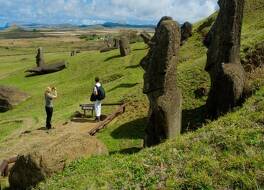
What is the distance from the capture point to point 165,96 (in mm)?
20469

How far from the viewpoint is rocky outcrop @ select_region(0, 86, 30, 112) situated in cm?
4541

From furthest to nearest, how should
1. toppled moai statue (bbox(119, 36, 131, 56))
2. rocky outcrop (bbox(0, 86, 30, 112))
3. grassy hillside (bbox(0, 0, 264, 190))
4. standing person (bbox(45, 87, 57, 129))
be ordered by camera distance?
toppled moai statue (bbox(119, 36, 131, 56))
rocky outcrop (bbox(0, 86, 30, 112))
standing person (bbox(45, 87, 57, 129))
grassy hillside (bbox(0, 0, 264, 190))

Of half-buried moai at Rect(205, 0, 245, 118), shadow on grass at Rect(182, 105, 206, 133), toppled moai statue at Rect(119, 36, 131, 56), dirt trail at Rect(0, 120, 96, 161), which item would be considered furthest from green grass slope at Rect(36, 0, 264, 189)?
toppled moai statue at Rect(119, 36, 131, 56)

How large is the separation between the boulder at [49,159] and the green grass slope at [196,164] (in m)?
0.59

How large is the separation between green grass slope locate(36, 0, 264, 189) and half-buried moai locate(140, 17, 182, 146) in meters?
3.71

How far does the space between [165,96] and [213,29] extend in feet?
14.1

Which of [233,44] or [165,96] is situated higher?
[233,44]

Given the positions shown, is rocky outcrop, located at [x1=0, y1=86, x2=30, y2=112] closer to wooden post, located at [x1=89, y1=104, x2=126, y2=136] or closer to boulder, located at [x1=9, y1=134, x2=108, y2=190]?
wooden post, located at [x1=89, y1=104, x2=126, y2=136]

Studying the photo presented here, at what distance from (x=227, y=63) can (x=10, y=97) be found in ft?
93.1

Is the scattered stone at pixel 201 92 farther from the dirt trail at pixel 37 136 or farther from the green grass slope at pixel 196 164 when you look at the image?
the green grass slope at pixel 196 164

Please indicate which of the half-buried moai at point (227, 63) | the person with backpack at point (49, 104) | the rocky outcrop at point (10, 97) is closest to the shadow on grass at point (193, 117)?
the half-buried moai at point (227, 63)

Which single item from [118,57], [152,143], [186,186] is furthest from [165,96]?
[118,57]

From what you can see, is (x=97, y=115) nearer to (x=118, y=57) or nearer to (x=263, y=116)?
(x=263, y=116)

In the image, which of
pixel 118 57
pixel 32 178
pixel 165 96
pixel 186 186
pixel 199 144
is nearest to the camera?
pixel 186 186
